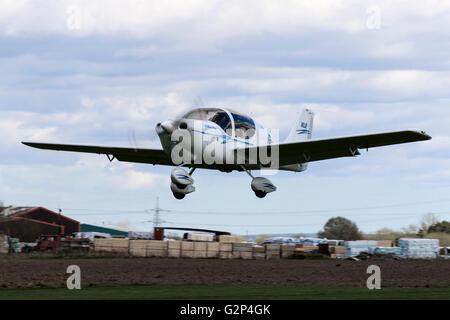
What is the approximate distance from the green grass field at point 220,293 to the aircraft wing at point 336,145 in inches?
192

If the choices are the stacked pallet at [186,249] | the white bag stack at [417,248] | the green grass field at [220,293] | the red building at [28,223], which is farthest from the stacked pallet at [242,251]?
the green grass field at [220,293]

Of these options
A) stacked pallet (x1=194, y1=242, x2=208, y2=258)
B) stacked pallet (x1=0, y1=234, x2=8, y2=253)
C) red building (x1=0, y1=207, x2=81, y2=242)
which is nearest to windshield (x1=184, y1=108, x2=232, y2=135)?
stacked pallet (x1=194, y1=242, x2=208, y2=258)

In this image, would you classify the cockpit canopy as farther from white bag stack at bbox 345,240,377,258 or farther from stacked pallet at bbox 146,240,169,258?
white bag stack at bbox 345,240,377,258

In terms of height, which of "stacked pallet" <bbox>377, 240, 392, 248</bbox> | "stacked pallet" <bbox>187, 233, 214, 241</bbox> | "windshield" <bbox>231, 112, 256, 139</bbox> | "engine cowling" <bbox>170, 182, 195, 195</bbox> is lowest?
"stacked pallet" <bbox>377, 240, 392, 248</bbox>

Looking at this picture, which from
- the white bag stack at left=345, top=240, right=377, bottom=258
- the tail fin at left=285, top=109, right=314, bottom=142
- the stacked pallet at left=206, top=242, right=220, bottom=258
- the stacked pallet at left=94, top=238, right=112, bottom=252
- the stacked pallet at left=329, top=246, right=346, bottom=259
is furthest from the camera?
the stacked pallet at left=329, top=246, right=346, bottom=259

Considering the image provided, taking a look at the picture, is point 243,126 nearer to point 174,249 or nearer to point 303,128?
point 303,128

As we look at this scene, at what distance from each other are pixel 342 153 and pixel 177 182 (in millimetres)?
6437

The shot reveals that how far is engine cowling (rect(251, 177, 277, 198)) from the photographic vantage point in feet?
74.9

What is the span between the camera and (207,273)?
35.3 m

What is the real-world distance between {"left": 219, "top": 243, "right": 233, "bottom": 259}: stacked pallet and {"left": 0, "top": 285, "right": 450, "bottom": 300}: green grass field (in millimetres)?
22285

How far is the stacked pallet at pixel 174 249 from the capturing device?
160ft

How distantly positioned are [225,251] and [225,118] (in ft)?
97.6

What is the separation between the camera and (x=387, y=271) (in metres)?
37.8
